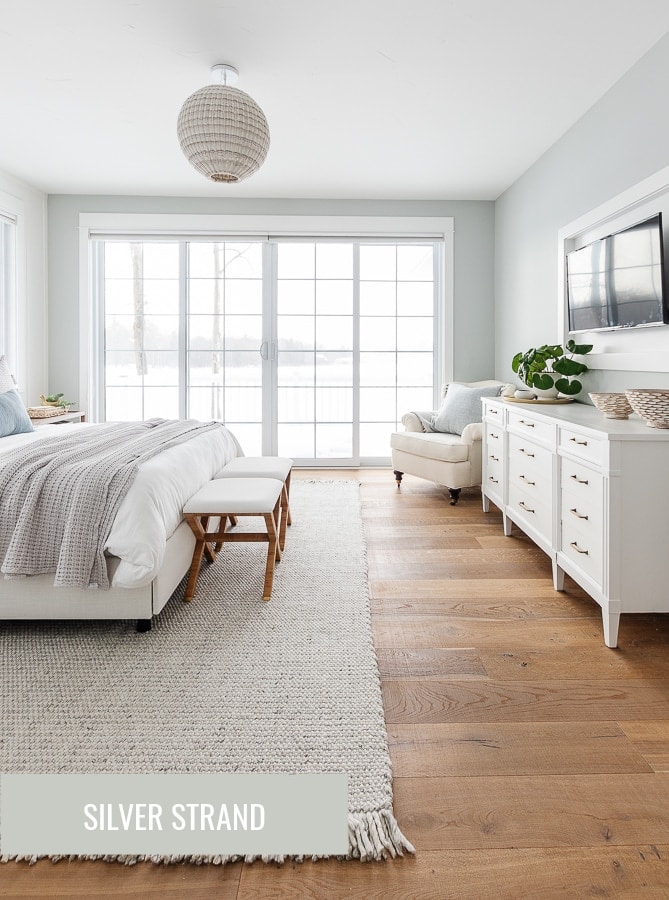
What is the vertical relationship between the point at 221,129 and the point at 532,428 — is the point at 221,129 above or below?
above

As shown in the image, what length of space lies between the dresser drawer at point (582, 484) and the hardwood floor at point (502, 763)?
1.63ft

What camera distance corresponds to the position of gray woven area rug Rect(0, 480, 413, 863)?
→ 1.49 metres

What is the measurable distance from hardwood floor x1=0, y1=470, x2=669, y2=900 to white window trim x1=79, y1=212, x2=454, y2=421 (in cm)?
398

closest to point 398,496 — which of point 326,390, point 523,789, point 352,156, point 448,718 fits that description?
point 326,390

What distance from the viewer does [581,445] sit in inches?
95.3

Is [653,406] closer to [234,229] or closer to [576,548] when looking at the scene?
[576,548]

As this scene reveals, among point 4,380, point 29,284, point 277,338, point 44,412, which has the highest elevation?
point 29,284

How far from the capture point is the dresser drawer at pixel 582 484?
88.7 inches

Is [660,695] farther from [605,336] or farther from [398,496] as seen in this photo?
[398,496]

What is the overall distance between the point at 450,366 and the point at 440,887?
5062 millimetres

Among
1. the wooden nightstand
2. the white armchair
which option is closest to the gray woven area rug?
the white armchair

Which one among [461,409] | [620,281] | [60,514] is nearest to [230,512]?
[60,514]

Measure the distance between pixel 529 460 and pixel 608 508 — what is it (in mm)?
1023

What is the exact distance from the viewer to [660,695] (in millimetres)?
1841
